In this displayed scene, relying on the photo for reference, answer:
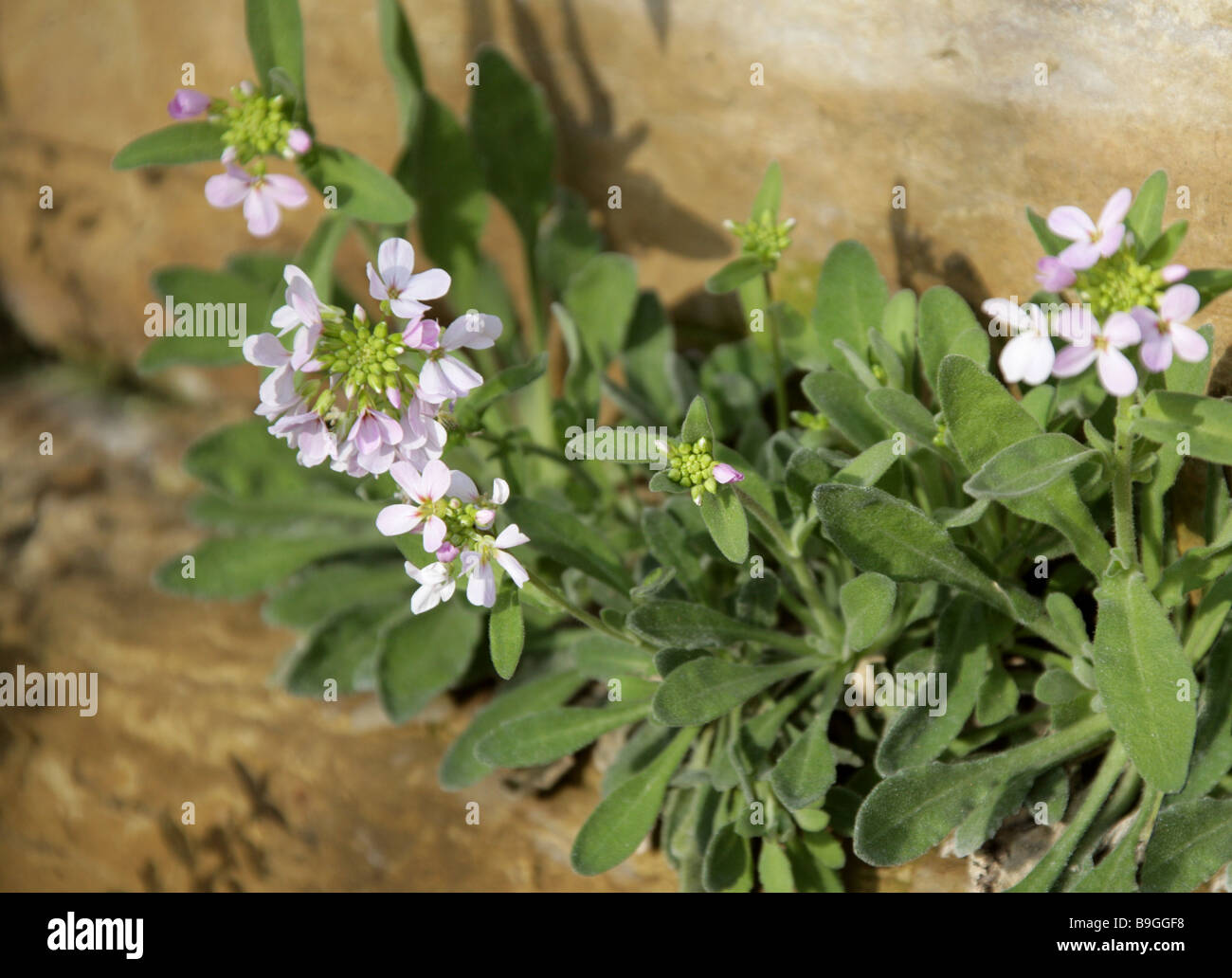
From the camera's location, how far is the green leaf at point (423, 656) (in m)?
3.83

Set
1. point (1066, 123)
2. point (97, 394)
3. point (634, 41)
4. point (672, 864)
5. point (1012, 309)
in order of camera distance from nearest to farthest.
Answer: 1. point (1012, 309)
2. point (1066, 123)
3. point (672, 864)
4. point (634, 41)
5. point (97, 394)

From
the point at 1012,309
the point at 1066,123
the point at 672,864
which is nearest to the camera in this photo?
the point at 1012,309

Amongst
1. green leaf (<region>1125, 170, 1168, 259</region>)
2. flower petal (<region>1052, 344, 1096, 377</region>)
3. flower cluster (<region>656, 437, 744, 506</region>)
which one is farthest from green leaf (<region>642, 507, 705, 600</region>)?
green leaf (<region>1125, 170, 1168, 259</region>)

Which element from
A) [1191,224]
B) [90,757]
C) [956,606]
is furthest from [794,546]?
[90,757]

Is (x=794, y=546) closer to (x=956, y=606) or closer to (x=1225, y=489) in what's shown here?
(x=956, y=606)

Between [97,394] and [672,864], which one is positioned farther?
[97,394]

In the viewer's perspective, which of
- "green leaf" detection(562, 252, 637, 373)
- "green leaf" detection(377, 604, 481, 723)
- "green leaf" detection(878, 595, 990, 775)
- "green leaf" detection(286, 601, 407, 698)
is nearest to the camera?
"green leaf" detection(878, 595, 990, 775)

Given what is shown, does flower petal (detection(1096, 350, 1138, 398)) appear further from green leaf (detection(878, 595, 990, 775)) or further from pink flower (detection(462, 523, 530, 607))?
pink flower (detection(462, 523, 530, 607))

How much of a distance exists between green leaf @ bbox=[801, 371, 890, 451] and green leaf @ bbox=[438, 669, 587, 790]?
1.16 m

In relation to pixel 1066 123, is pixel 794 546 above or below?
below

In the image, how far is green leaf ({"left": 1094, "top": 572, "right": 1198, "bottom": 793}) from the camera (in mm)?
2822

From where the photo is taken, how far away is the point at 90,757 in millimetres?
4457

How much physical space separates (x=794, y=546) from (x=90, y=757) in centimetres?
282
